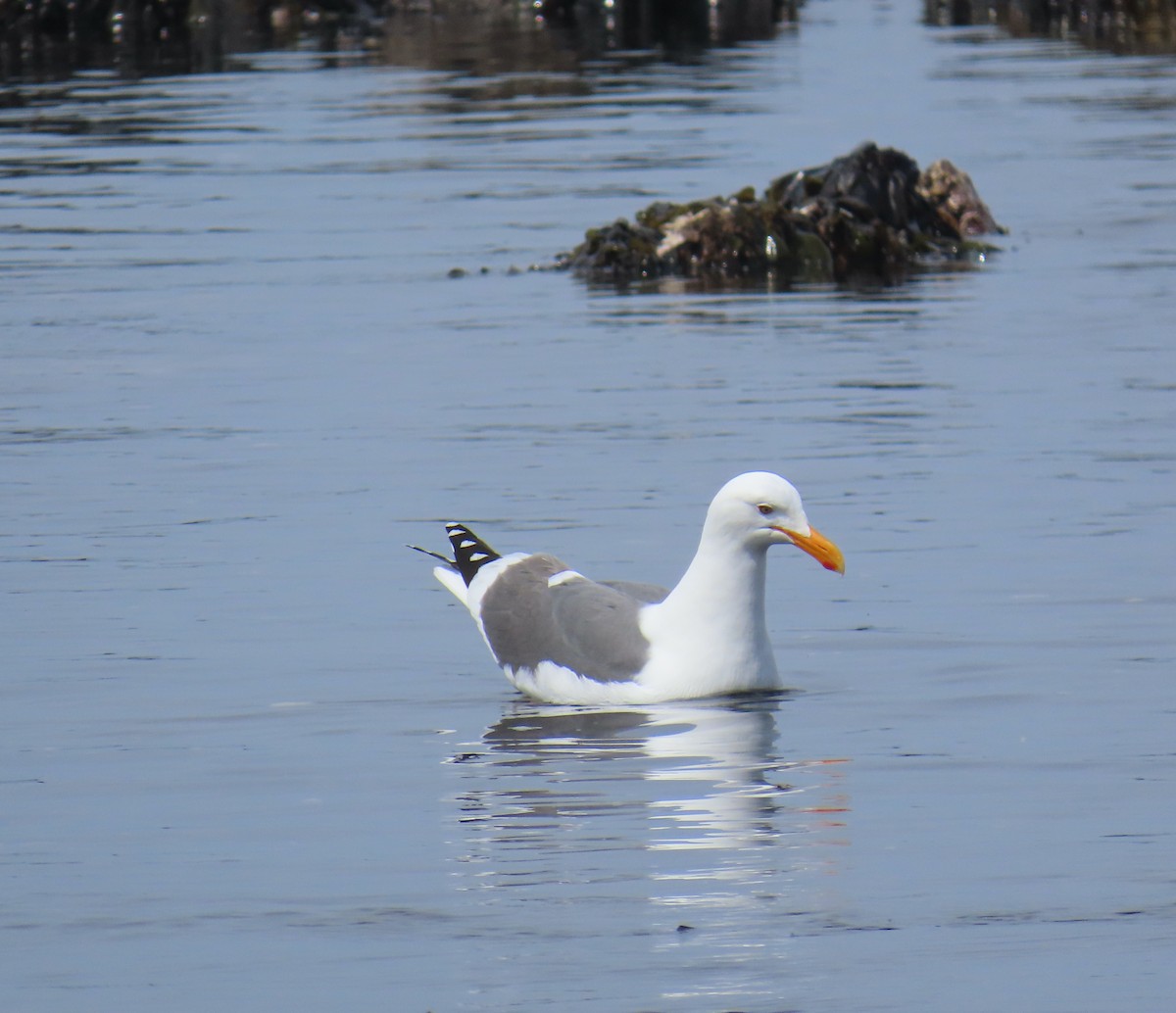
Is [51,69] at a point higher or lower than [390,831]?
higher

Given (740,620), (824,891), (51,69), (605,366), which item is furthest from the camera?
(51,69)

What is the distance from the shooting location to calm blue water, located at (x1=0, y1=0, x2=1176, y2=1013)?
6539 millimetres

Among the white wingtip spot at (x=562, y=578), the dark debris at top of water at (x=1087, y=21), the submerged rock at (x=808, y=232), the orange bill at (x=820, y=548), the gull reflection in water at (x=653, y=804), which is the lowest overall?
the gull reflection in water at (x=653, y=804)

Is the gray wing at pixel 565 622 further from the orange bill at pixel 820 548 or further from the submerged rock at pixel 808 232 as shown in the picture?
the submerged rock at pixel 808 232

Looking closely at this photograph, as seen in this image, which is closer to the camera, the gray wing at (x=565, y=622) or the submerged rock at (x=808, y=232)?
the gray wing at (x=565, y=622)

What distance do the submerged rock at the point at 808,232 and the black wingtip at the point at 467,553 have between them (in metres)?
11.3

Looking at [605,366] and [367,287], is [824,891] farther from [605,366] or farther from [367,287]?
[367,287]

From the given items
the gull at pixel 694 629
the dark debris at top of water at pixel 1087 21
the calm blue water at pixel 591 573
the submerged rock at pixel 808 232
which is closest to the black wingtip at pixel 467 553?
the calm blue water at pixel 591 573

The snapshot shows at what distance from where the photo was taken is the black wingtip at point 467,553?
1034 centimetres

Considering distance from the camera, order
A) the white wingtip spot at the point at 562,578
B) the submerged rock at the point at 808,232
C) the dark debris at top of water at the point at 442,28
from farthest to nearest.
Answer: the dark debris at top of water at the point at 442,28 < the submerged rock at the point at 808,232 < the white wingtip spot at the point at 562,578

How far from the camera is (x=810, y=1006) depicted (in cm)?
597

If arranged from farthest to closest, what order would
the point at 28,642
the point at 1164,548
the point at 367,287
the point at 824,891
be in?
the point at 367,287 < the point at 1164,548 < the point at 28,642 < the point at 824,891

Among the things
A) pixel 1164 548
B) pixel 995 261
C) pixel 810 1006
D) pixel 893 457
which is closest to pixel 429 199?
pixel 995 261

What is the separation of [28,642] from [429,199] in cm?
1810
